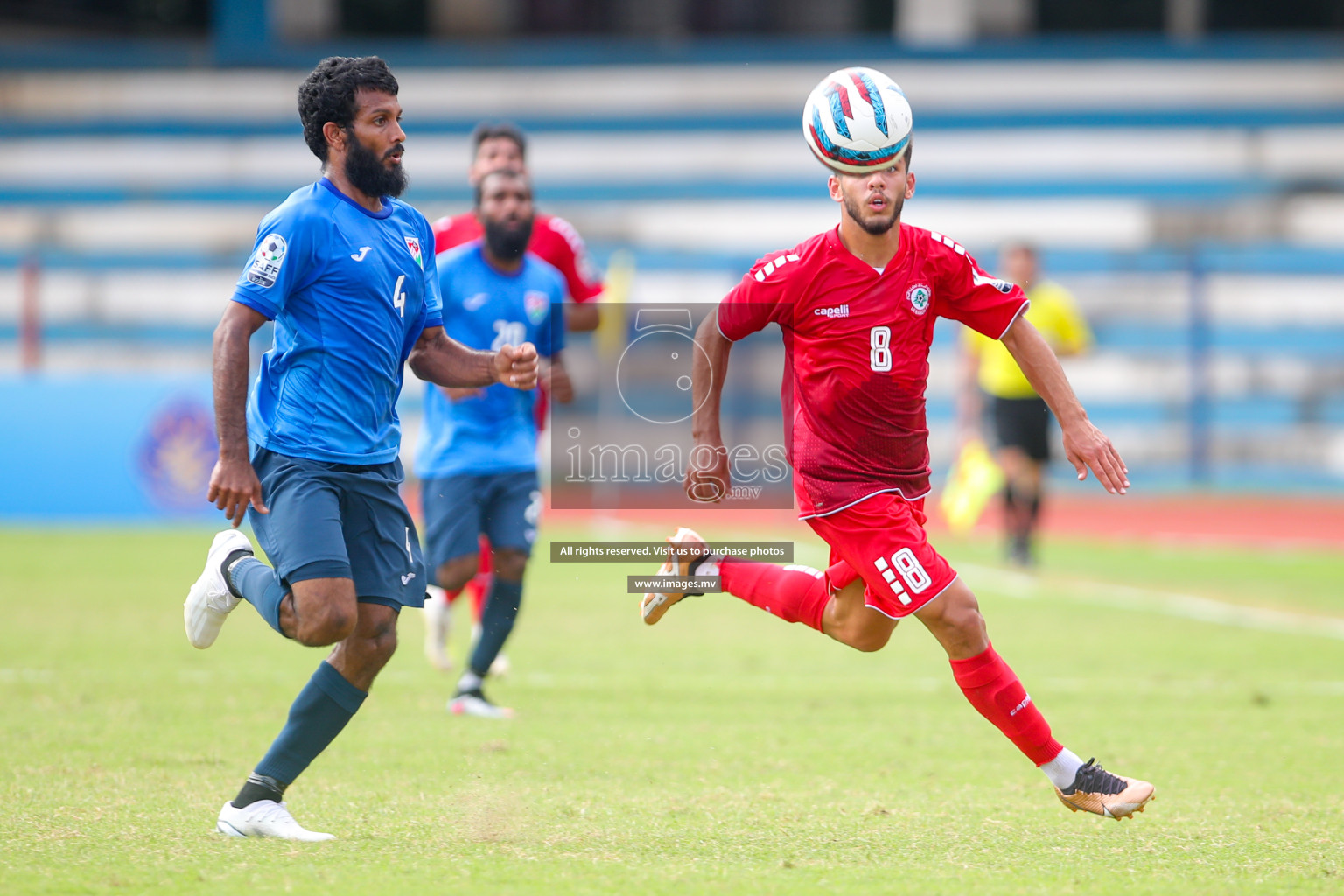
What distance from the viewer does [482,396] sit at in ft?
24.4

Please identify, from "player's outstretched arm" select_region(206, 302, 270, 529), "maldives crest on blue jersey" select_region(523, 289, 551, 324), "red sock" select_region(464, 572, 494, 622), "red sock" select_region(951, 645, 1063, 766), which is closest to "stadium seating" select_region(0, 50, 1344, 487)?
"red sock" select_region(464, 572, 494, 622)

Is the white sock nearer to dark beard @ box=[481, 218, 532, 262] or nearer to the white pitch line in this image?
dark beard @ box=[481, 218, 532, 262]

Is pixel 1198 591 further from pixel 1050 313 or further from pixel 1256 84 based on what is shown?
pixel 1256 84

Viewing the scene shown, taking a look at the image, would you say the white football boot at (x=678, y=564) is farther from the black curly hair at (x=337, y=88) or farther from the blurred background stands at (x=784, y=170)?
the blurred background stands at (x=784, y=170)

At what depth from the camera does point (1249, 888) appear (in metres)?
4.18

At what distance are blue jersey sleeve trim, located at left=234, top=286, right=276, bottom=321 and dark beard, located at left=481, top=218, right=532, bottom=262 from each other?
284 cm

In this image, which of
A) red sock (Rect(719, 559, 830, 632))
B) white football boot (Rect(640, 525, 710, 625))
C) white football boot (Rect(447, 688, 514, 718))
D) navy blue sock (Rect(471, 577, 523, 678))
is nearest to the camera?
red sock (Rect(719, 559, 830, 632))

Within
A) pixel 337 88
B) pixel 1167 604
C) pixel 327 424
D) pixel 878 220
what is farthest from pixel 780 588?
pixel 1167 604

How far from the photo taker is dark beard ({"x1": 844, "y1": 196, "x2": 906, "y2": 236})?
509 centimetres

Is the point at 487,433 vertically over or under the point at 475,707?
over

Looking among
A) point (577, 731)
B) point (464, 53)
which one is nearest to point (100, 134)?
point (464, 53)

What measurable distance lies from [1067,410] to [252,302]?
2645 mm

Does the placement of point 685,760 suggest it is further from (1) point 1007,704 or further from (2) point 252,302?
(2) point 252,302

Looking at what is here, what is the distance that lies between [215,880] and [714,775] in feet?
→ 7.16
